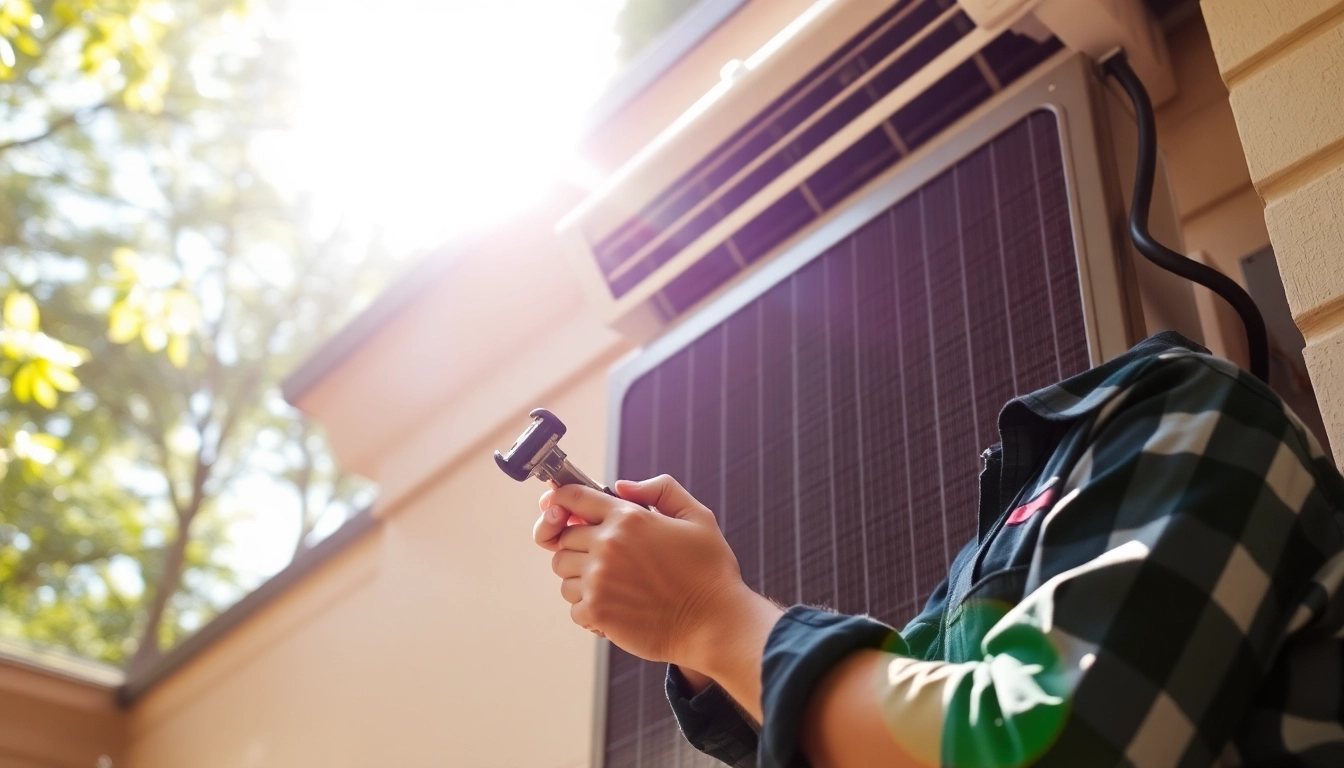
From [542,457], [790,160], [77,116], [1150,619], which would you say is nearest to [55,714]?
[77,116]

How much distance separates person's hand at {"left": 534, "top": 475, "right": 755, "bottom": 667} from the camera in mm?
930

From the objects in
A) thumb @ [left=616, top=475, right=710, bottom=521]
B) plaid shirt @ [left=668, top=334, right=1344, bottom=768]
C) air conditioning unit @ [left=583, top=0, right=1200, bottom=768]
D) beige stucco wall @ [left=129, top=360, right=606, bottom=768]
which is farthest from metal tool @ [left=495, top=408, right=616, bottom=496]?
beige stucco wall @ [left=129, top=360, right=606, bottom=768]

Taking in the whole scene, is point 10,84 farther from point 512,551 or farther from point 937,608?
point 937,608

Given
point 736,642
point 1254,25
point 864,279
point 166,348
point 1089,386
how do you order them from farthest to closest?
point 166,348 < point 864,279 < point 1254,25 < point 1089,386 < point 736,642

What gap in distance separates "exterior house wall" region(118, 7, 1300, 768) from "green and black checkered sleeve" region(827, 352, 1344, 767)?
175cm

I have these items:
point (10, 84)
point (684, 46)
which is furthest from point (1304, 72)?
point (10, 84)

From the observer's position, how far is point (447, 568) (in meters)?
3.10

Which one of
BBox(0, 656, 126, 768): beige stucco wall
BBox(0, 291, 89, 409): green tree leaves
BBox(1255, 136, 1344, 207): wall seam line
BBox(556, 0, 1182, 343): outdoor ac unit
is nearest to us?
BBox(1255, 136, 1344, 207): wall seam line

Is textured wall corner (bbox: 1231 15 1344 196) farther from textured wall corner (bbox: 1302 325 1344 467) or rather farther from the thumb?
the thumb

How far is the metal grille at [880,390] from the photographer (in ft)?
4.95

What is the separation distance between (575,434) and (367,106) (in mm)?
3900

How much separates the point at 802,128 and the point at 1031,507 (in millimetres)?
1162

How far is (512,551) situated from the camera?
2.90 metres

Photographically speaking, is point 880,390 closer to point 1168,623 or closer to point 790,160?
point 790,160
